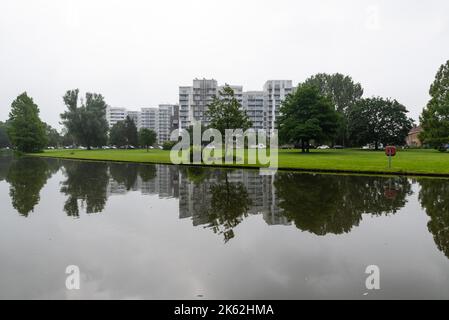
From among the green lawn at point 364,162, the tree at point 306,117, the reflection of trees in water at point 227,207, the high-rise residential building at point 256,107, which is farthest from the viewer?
the high-rise residential building at point 256,107

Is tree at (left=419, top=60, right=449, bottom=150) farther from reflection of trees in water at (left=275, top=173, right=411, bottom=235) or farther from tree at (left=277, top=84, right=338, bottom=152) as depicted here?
reflection of trees in water at (left=275, top=173, right=411, bottom=235)

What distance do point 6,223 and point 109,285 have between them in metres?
5.89

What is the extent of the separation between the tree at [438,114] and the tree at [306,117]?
16.6m

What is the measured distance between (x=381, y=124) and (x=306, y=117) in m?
22.6

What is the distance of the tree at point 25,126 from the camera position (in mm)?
64688

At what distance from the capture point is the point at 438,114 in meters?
52.6

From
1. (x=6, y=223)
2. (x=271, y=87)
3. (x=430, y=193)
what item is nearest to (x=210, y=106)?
(x=430, y=193)

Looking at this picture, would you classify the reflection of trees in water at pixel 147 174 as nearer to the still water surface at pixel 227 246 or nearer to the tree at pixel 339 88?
the still water surface at pixel 227 246

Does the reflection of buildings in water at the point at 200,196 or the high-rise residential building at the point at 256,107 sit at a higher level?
the high-rise residential building at the point at 256,107

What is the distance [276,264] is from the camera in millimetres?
5918

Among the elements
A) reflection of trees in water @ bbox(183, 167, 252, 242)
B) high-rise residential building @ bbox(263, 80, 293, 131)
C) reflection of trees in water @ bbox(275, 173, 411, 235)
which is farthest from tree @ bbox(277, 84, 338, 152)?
high-rise residential building @ bbox(263, 80, 293, 131)

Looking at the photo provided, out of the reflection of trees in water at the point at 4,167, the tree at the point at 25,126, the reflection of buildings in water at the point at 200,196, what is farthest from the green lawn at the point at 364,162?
the tree at the point at 25,126

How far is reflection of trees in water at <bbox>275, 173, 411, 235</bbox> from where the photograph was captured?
29.1ft

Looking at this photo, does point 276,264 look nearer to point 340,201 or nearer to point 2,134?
point 340,201
